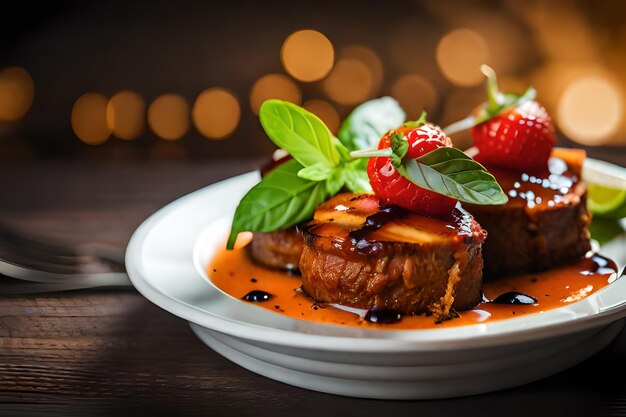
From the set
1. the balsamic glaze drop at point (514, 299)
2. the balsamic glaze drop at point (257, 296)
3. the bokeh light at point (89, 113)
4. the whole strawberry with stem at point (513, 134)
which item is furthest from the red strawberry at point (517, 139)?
the bokeh light at point (89, 113)

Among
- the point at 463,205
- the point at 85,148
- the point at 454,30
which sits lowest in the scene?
the point at 85,148

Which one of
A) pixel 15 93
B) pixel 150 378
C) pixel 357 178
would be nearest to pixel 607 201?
pixel 357 178

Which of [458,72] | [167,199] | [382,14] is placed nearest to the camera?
[167,199]

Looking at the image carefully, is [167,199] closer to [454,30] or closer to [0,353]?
[0,353]

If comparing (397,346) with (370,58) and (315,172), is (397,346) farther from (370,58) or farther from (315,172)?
(370,58)

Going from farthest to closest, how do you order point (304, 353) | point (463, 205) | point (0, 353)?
point (463, 205) → point (0, 353) → point (304, 353)

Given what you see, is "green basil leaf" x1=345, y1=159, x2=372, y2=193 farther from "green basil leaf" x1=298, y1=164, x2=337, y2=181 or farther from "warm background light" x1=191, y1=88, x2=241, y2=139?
"warm background light" x1=191, y1=88, x2=241, y2=139

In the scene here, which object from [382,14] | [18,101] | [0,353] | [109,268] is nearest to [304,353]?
[0,353]
